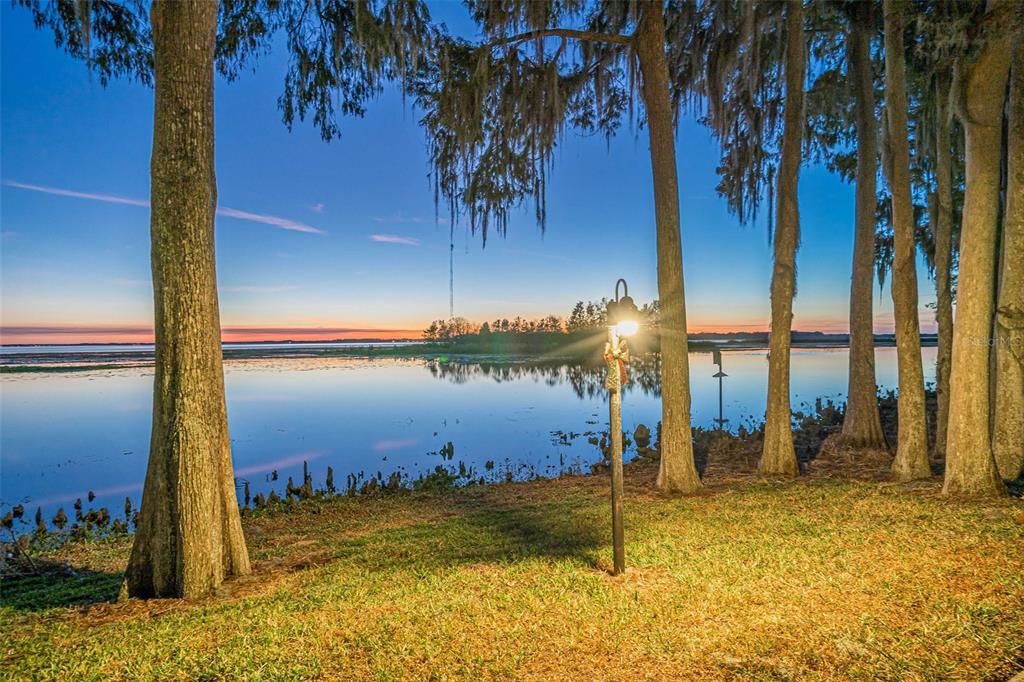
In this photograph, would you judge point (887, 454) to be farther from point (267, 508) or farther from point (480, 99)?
point (267, 508)

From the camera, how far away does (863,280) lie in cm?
1032

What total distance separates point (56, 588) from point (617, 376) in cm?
552

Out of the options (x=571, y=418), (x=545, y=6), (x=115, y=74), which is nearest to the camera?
(x=115, y=74)

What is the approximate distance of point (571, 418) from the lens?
799 inches

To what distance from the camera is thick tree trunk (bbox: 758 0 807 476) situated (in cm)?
869

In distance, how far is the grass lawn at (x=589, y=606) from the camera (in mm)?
3352

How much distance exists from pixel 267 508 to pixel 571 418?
12946 mm

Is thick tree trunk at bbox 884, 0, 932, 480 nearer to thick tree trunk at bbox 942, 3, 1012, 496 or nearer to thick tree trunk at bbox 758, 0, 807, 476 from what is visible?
thick tree trunk at bbox 942, 3, 1012, 496

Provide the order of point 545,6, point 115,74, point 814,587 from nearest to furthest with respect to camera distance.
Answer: point 814,587, point 115,74, point 545,6

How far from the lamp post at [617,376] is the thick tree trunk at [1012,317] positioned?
5.73 meters

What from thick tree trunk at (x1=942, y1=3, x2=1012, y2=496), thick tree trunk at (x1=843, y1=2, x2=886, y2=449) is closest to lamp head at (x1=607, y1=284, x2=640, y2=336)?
thick tree trunk at (x1=942, y1=3, x2=1012, y2=496)

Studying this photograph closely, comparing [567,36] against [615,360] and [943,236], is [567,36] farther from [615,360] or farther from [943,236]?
[943,236]

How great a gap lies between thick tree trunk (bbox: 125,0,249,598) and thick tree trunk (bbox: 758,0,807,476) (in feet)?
25.5

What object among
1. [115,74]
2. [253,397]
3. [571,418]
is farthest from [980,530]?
[253,397]
